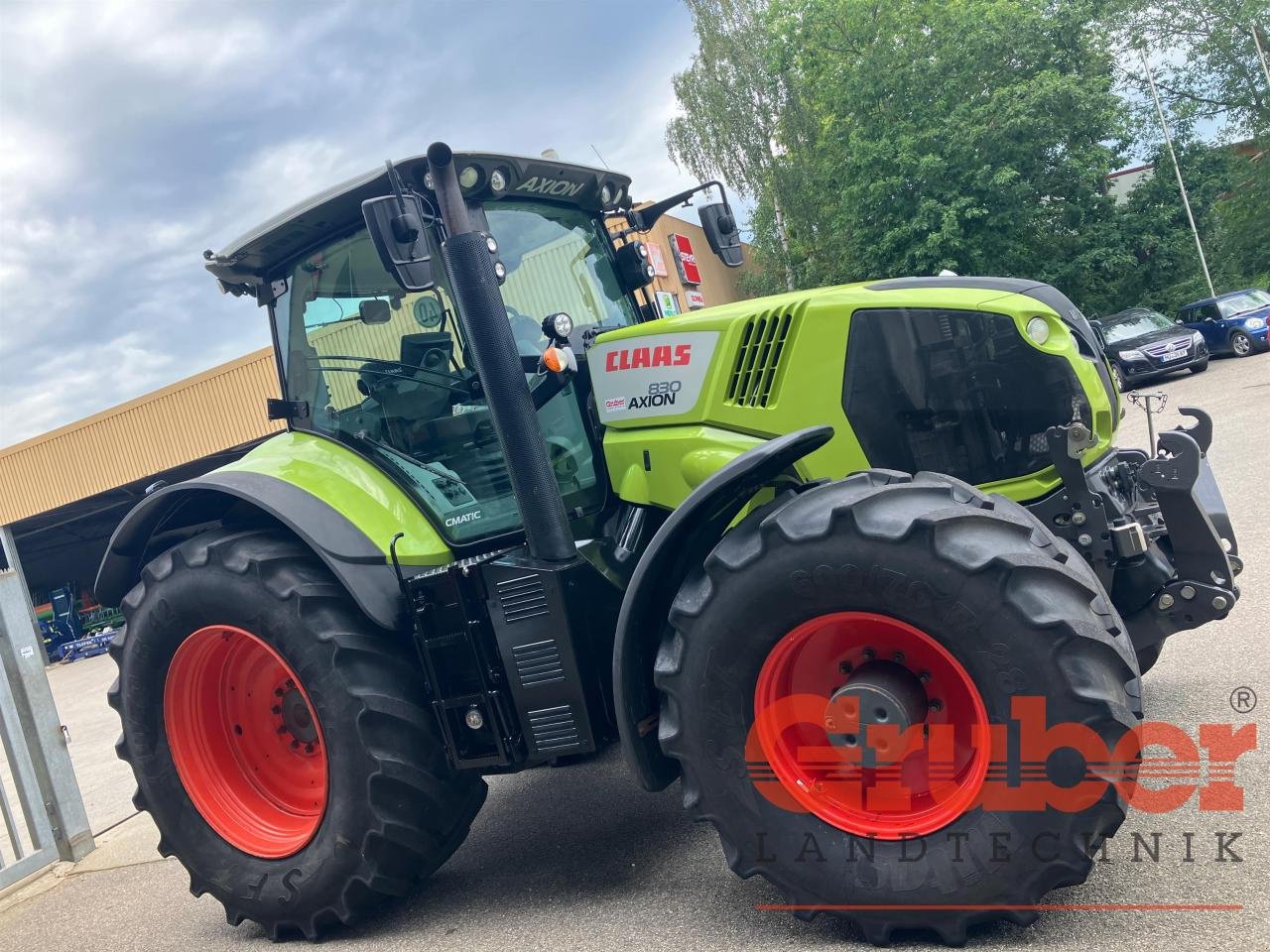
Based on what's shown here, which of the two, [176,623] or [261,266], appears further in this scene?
[261,266]

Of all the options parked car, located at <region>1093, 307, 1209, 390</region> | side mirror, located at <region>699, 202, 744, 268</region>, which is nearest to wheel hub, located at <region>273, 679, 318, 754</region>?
side mirror, located at <region>699, 202, 744, 268</region>

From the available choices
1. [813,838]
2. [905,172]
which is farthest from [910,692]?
[905,172]

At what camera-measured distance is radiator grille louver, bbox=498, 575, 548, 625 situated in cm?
331

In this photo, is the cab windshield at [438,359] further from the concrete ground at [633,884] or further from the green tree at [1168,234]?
the green tree at [1168,234]

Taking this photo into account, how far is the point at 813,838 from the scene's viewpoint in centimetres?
273

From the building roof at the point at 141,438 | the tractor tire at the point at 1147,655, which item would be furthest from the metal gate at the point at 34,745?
the building roof at the point at 141,438

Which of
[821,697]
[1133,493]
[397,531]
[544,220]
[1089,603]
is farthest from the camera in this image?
[544,220]

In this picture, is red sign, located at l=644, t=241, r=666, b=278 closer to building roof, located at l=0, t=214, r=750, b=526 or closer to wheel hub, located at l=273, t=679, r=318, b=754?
wheel hub, located at l=273, t=679, r=318, b=754

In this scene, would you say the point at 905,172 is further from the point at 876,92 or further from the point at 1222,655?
the point at 1222,655

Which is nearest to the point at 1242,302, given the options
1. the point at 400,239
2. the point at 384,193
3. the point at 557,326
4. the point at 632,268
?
the point at 632,268

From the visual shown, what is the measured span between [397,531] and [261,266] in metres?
1.37

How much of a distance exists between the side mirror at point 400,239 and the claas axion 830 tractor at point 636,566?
1 centimetres

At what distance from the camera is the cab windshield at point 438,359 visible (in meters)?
3.67

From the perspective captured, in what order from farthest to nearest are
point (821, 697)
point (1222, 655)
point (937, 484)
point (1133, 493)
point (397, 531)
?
1. point (1222, 655)
2. point (397, 531)
3. point (1133, 493)
4. point (821, 697)
5. point (937, 484)
